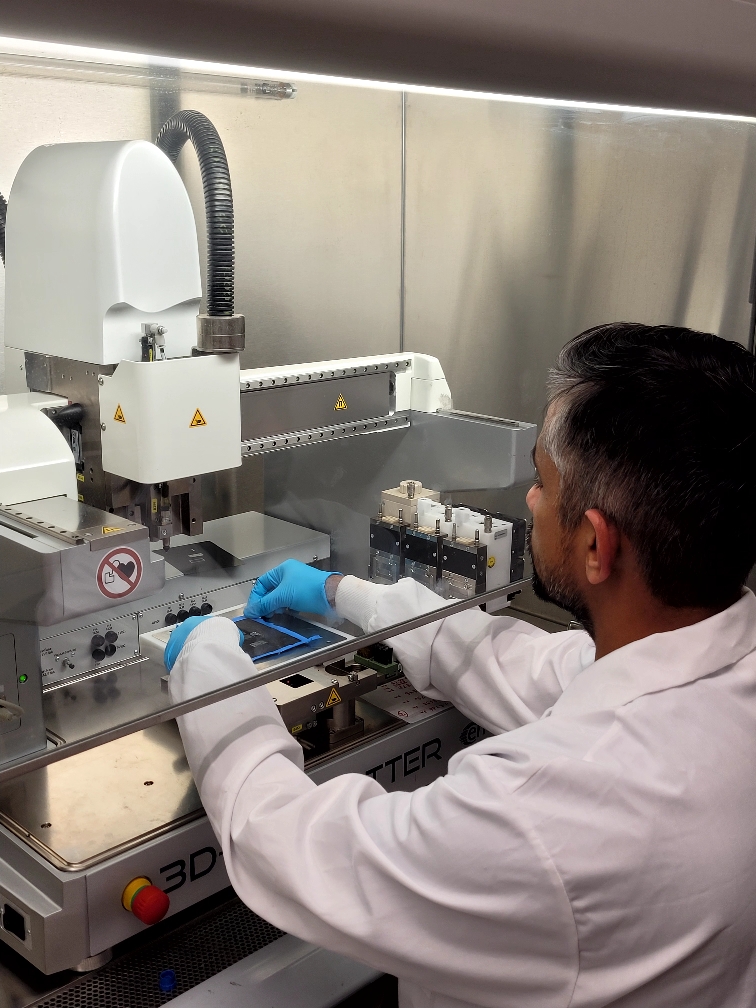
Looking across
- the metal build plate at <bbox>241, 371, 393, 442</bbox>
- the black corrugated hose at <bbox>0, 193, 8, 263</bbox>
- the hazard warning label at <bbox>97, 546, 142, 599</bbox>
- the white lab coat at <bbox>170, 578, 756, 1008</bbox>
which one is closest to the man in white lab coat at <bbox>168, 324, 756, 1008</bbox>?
the white lab coat at <bbox>170, 578, 756, 1008</bbox>

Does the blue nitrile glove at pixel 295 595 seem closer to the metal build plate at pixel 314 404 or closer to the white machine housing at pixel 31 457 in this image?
the metal build plate at pixel 314 404

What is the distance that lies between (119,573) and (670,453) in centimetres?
62

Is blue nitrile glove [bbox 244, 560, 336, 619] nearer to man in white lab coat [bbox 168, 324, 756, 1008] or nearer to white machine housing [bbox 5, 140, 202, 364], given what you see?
man in white lab coat [bbox 168, 324, 756, 1008]

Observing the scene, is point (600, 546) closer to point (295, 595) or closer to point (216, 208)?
point (295, 595)

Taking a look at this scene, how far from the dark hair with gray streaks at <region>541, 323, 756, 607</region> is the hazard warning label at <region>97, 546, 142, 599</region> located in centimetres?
51

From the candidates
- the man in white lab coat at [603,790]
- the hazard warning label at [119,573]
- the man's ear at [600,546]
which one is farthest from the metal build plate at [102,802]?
the man's ear at [600,546]

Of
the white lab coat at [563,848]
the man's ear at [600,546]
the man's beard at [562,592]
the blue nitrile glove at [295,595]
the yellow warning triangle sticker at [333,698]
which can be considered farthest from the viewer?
the yellow warning triangle sticker at [333,698]

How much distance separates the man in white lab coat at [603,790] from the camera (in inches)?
38.3

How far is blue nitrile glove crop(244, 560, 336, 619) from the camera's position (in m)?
1.38

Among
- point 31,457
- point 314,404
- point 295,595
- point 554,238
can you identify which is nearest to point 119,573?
point 31,457

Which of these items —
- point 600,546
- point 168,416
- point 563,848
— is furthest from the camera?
point 168,416

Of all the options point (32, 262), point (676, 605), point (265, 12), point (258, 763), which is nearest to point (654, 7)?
point (265, 12)

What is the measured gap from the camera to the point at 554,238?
6.44 ft

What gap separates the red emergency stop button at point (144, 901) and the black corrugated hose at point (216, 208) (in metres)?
0.77
